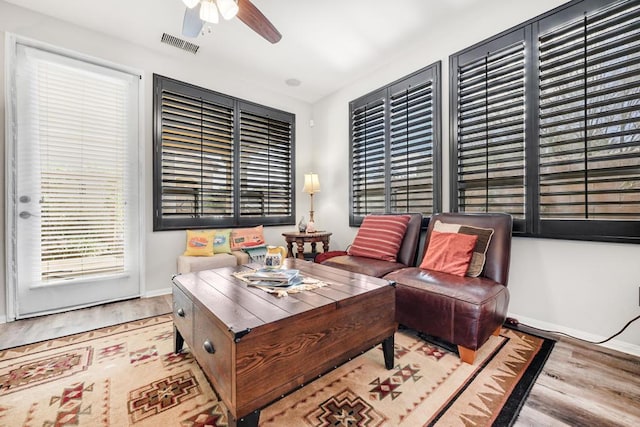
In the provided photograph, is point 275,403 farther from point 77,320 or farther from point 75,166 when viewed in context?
point 75,166

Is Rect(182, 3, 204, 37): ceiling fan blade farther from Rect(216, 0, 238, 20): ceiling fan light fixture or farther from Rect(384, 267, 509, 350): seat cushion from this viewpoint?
Rect(384, 267, 509, 350): seat cushion

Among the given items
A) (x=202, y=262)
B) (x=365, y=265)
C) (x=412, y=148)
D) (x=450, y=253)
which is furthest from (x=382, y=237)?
(x=202, y=262)

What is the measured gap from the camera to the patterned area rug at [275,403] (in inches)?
49.6

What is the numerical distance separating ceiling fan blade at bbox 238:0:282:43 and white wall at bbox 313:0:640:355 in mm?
1740

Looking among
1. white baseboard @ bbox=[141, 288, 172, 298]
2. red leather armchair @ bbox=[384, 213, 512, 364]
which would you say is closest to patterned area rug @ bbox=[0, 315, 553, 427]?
red leather armchair @ bbox=[384, 213, 512, 364]

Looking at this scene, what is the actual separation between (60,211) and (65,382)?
72.0 inches

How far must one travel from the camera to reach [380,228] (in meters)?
2.93

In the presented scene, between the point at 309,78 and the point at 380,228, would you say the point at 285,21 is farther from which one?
the point at 380,228

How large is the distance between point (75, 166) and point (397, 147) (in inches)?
136

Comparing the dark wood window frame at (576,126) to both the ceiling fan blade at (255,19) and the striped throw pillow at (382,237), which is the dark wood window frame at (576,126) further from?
the ceiling fan blade at (255,19)

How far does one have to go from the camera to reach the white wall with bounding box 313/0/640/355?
1863 millimetres

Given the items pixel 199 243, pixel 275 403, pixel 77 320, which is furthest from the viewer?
pixel 199 243

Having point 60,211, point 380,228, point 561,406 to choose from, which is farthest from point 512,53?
point 60,211

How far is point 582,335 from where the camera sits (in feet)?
6.58
